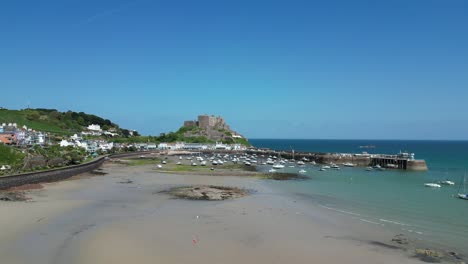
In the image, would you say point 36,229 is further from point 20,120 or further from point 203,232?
point 20,120

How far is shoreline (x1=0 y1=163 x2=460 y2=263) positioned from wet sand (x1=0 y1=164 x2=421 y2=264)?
45 millimetres

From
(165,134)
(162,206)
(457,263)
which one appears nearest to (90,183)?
(162,206)

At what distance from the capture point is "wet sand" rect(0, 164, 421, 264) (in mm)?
19062

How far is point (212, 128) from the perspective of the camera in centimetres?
18562

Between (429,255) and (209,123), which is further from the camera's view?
(209,123)

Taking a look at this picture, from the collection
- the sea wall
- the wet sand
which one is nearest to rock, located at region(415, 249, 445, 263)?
the wet sand

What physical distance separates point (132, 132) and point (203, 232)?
171007 millimetres

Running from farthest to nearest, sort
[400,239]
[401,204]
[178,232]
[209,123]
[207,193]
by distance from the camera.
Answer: [209,123]
[207,193]
[401,204]
[178,232]
[400,239]

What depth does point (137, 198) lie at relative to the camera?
36.2 metres

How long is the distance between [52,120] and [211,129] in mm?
65580

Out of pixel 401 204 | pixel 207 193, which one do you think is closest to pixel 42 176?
pixel 207 193

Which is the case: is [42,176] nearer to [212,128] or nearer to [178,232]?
[178,232]

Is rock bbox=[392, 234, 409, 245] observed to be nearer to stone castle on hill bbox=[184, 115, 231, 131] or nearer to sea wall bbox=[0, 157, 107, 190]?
sea wall bbox=[0, 157, 107, 190]

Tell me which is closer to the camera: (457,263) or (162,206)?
(457,263)
